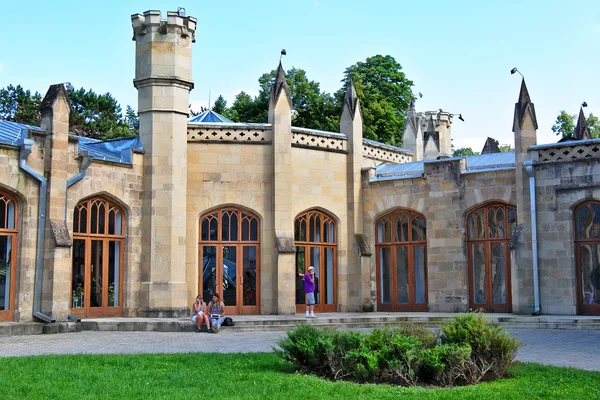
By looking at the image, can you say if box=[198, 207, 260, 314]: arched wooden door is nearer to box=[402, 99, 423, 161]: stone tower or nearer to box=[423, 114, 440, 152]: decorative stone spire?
box=[402, 99, 423, 161]: stone tower

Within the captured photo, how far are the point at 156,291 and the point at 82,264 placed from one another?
84.2 inches

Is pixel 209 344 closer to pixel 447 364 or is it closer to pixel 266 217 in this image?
pixel 447 364

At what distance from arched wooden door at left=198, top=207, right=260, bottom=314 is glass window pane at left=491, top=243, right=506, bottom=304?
22.8 ft

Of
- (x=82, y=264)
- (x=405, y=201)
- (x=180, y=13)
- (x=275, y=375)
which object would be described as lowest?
(x=275, y=375)

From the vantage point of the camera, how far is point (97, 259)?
22109mm

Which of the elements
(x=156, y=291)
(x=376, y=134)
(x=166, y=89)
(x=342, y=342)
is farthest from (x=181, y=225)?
(x=376, y=134)

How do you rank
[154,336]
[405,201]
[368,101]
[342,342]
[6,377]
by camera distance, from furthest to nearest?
1. [368,101]
2. [405,201]
3. [154,336]
4. [342,342]
5. [6,377]

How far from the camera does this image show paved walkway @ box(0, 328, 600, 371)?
555 inches

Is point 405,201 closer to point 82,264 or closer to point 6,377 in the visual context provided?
point 82,264

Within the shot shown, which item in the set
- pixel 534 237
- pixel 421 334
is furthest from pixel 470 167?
pixel 421 334

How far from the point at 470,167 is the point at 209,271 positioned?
8.51 meters

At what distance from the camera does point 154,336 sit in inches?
720

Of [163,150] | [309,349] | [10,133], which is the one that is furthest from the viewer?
[163,150]

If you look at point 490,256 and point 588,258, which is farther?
point 490,256
